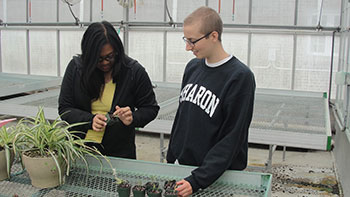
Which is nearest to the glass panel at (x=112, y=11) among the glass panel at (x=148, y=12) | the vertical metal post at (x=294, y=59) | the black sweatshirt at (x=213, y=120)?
the glass panel at (x=148, y=12)

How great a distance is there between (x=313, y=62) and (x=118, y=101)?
14.2ft

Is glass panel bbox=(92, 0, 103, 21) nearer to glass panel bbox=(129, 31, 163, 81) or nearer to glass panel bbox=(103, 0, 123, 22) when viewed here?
glass panel bbox=(103, 0, 123, 22)

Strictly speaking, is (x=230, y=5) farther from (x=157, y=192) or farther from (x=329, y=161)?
(x=157, y=192)

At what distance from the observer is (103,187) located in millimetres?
1330

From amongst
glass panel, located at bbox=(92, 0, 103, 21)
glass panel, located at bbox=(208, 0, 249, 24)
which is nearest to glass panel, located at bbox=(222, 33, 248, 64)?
glass panel, located at bbox=(208, 0, 249, 24)

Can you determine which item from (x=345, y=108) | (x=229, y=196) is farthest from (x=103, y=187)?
(x=345, y=108)

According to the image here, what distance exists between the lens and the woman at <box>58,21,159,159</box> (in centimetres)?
160

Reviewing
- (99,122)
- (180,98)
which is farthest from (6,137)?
(180,98)

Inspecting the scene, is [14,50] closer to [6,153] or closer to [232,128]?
[6,153]

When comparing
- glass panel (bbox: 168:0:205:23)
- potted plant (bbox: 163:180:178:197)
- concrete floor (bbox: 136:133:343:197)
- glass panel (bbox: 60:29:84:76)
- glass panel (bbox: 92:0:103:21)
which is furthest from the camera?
glass panel (bbox: 60:29:84:76)

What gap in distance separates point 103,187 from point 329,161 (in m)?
3.73

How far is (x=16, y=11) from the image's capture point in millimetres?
6996

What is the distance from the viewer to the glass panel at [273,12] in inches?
216

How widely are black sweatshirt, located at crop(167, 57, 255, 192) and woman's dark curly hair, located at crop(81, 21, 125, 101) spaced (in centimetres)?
32
